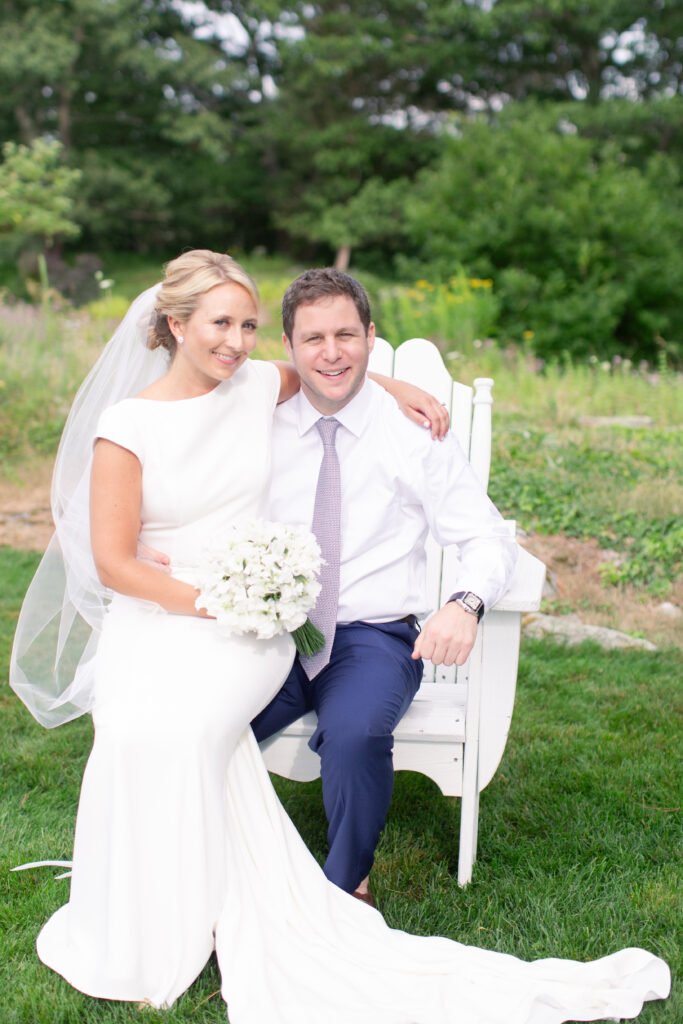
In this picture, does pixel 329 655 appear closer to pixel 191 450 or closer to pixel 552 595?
pixel 191 450

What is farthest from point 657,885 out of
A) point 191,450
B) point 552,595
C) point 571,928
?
point 552,595

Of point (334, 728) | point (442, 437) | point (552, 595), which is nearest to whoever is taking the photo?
point (334, 728)

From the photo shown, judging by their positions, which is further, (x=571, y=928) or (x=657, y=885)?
(x=657, y=885)

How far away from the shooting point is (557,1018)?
2.08m

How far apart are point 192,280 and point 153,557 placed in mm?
716

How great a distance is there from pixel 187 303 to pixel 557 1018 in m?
1.88

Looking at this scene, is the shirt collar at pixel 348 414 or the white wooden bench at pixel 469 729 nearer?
the white wooden bench at pixel 469 729

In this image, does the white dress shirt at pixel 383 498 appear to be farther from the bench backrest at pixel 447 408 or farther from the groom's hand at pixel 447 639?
the bench backrest at pixel 447 408

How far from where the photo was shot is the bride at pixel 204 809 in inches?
83.0

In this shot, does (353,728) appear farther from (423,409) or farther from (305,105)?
(305,105)

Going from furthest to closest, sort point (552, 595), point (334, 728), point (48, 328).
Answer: point (48, 328) → point (552, 595) → point (334, 728)

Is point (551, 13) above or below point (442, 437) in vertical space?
above

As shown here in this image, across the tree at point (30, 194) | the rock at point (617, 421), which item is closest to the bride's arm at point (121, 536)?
the rock at point (617, 421)

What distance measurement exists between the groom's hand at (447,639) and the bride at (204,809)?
1.16 feet
